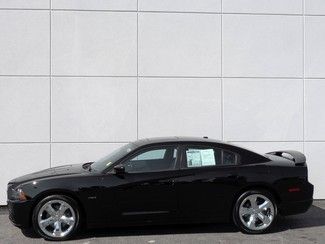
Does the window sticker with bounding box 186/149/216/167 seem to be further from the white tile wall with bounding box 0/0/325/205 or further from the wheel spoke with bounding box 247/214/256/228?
the white tile wall with bounding box 0/0/325/205

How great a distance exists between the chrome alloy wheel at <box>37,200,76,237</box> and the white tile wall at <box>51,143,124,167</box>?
277cm

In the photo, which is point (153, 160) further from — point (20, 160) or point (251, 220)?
point (20, 160)

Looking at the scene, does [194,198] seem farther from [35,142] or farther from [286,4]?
[286,4]

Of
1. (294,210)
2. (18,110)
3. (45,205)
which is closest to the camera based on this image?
(45,205)

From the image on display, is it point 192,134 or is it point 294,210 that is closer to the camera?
point 294,210

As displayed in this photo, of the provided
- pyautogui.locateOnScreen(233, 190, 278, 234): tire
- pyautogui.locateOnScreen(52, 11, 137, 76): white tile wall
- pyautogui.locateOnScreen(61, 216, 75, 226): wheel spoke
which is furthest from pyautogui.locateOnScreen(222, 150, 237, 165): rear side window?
pyautogui.locateOnScreen(52, 11, 137, 76): white tile wall

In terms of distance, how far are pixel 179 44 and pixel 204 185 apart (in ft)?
12.1

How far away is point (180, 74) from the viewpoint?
33.2 ft

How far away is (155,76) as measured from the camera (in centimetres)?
1009

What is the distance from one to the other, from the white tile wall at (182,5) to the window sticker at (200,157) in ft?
12.0

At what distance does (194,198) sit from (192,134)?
292cm

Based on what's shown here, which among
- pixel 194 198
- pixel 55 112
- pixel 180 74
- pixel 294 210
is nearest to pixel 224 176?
pixel 194 198

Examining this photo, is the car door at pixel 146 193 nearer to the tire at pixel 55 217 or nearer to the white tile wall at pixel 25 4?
the tire at pixel 55 217

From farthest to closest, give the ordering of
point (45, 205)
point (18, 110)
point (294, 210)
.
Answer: point (18, 110), point (294, 210), point (45, 205)
